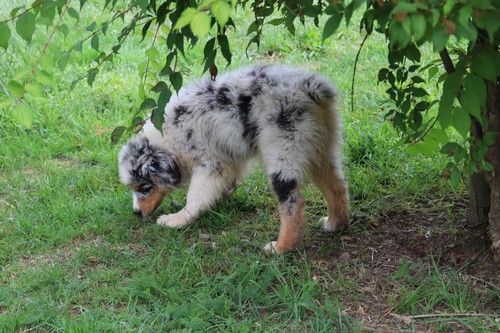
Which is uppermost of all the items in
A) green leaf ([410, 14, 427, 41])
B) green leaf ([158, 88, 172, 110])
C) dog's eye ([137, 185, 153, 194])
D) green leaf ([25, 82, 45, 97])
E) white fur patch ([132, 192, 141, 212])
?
green leaf ([410, 14, 427, 41])

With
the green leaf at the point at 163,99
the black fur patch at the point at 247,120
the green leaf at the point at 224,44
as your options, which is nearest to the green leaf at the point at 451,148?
the green leaf at the point at 224,44

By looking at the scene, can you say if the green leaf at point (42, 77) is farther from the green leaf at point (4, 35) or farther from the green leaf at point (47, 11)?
the green leaf at point (47, 11)

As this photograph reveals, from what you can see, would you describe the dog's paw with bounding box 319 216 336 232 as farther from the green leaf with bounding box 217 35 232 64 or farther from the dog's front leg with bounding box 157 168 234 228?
the green leaf with bounding box 217 35 232 64

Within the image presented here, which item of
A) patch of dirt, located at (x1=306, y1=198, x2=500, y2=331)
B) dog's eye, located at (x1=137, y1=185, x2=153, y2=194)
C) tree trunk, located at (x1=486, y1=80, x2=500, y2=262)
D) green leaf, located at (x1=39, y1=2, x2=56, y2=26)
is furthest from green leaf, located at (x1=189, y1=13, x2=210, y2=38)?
dog's eye, located at (x1=137, y1=185, x2=153, y2=194)

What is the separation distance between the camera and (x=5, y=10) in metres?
8.46

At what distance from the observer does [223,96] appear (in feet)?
17.5

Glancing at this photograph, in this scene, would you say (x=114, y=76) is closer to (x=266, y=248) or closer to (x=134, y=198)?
(x=134, y=198)

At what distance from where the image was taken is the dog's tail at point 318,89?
16.1 feet

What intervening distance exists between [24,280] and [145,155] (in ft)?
4.62

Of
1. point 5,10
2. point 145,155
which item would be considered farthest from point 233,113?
point 5,10

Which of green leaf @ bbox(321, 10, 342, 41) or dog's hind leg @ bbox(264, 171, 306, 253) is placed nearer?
green leaf @ bbox(321, 10, 342, 41)

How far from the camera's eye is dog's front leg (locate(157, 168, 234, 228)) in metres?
5.48

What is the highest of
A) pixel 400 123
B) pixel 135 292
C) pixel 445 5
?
pixel 445 5

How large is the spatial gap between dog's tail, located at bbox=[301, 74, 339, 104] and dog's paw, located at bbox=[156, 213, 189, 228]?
1333mm
